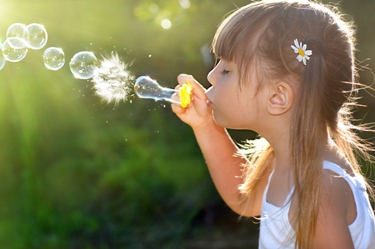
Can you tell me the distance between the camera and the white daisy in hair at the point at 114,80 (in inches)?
77.4

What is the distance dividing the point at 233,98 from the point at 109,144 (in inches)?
84.5

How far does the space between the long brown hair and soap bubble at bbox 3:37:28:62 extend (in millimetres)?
976

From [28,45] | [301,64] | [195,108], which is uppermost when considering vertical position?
[28,45]

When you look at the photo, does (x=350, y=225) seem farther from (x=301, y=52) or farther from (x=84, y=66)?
(x=84, y=66)

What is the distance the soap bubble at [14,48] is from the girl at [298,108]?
0.95m

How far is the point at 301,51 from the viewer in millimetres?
1452

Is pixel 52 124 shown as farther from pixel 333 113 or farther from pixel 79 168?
pixel 333 113

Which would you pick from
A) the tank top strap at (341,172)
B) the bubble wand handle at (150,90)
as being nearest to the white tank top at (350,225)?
the tank top strap at (341,172)

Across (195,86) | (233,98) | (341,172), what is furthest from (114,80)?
(341,172)

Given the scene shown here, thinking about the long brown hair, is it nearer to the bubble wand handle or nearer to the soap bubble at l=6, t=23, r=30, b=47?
the bubble wand handle

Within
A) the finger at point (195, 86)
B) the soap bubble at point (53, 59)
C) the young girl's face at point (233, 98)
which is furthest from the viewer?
the soap bubble at point (53, 59)

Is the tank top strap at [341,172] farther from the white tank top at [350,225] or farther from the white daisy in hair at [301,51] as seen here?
the white daisy in hair at [301,51]

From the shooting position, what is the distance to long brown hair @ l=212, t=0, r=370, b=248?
1.46 meters

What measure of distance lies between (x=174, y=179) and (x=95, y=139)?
22.8 inches
